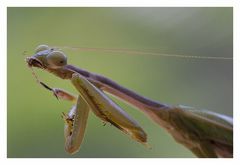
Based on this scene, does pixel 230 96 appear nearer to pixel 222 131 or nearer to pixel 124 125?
pixel 222 131

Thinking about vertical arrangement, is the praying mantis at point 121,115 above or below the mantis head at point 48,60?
below

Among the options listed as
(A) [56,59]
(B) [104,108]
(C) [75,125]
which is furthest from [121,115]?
(A) [56,59]

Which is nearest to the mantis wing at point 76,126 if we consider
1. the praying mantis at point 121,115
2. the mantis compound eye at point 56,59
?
the praying mantis at point 121,115

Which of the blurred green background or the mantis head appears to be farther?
the blurred green background

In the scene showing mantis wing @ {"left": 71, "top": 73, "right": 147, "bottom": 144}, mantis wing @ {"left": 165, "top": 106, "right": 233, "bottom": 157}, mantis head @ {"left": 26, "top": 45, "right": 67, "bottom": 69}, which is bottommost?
mantis wing @ {"left": 165, "top": 106, "right": 233, "bottom": 157}

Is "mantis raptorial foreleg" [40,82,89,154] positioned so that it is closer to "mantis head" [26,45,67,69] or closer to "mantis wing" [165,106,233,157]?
"mantis head" [26,45,67,69]

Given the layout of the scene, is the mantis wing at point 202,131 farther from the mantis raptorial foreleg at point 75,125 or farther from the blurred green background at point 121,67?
the blurred green background at point 121,67

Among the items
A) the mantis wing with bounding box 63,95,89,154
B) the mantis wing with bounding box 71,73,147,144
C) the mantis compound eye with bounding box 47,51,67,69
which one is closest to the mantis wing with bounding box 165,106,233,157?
the mantis wing with bounding box 71,73,147,144

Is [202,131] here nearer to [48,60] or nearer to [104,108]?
Result: [104,108]
